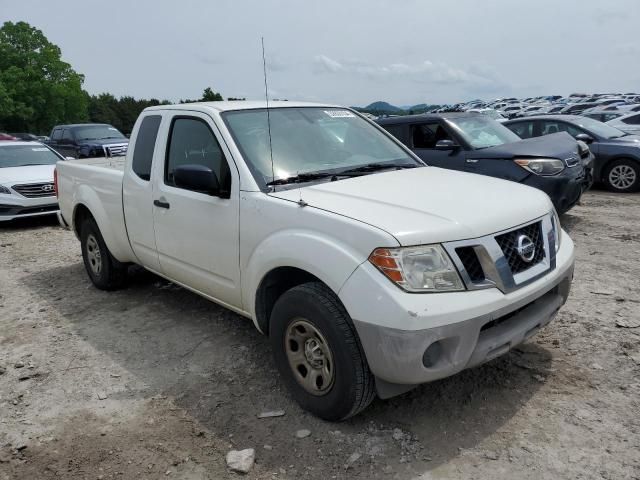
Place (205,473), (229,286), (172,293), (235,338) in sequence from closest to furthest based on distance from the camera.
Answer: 1. (205,473)
2. (229,286)
3. (235,338)
4. (172,293)

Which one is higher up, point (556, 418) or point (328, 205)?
point (328, 205)

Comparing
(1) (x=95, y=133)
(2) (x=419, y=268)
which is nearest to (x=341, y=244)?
(2) (x=419, y=268)

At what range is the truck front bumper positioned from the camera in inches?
103

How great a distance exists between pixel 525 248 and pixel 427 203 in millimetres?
591

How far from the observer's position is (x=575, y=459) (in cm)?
274

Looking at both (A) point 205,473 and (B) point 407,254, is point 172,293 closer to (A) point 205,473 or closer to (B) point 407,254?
(A) point 205,473

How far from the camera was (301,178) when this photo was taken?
3.61 meters

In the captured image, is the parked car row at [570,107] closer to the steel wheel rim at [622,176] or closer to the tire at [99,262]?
the steel wheel rim at [622,176]

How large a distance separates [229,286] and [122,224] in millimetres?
1767

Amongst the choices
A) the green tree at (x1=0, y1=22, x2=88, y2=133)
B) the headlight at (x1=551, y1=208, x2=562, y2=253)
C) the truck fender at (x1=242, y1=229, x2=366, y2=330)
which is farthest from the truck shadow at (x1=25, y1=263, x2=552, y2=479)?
the green tree at (x1=0, y1=22, x2=88, y2=133)

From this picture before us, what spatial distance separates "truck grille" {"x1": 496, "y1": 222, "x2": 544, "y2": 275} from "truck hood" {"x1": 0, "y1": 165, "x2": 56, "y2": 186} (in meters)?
9.03

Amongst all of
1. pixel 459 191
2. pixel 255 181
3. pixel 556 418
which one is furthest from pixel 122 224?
pixel 556 418

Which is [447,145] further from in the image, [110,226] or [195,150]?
[110,226]

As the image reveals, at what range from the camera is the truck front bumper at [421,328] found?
2.61 meters
